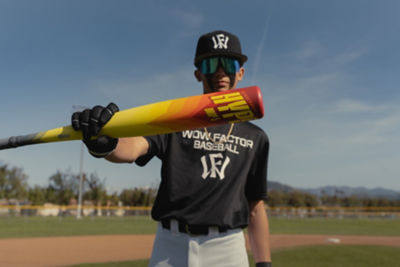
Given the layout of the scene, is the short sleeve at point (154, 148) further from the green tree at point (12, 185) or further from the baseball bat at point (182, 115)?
the green tree at point (12, 185)

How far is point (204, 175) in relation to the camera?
2.54 m

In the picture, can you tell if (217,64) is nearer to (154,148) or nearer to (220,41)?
(220,41)

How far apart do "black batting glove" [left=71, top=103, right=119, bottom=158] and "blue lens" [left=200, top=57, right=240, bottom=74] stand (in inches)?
44.2

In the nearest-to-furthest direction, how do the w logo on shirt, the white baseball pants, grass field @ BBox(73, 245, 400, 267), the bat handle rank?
1. the bat handle
2. the white baseball pants
3. the w logo on shirt
4. grass field @ BBox(73, 245, 400, 267)

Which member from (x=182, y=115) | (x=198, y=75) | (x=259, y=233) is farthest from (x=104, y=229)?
(x=182, y=115)

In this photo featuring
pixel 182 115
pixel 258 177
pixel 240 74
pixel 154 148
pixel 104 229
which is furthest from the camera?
pixel 104 229

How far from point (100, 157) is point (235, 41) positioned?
1.57 metres

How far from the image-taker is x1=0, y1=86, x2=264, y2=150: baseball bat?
5.24 feet

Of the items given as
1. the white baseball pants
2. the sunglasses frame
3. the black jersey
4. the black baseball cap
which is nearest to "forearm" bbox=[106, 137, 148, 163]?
the black jersey

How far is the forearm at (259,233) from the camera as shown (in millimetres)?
2865

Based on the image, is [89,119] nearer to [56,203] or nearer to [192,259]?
[192,259]

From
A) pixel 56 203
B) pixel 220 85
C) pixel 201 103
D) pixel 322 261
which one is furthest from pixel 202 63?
pixel 56 203

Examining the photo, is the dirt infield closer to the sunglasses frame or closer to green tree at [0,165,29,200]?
the sunglasses frame

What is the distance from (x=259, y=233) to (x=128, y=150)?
1.34 meters
